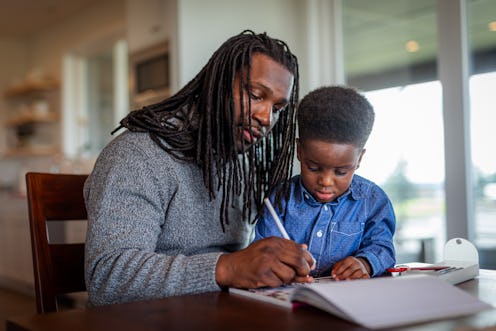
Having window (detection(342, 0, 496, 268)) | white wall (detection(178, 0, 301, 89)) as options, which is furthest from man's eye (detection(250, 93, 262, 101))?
white wall (detection(178, 0, 301, 89))

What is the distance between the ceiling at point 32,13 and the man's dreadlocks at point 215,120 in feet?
12.9

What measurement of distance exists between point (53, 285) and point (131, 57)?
262 cm

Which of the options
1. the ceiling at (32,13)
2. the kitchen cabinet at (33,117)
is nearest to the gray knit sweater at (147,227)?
the ceiling at (32,13)

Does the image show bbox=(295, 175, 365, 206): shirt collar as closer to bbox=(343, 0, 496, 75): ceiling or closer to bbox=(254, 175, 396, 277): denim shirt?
bbox=(254, 175, 396, 277): denim shirt

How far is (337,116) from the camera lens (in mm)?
1357

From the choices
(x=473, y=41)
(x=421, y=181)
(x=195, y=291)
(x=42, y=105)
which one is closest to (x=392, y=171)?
(x=421, y=181)

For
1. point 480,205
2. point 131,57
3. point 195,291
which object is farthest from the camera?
point 131,57

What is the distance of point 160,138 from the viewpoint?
1.31 m

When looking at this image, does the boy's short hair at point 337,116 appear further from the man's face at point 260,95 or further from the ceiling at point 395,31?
the ceiling at point 395,31

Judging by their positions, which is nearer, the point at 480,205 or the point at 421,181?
the point at 480,205

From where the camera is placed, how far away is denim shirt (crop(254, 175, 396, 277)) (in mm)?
1367

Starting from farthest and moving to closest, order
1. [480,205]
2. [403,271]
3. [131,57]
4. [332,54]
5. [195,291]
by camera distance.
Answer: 1. [131,57]
2. [332,54]
3. [480,205]
4. [403,271]
5. [195,291]

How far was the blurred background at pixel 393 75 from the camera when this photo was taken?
2.66 m

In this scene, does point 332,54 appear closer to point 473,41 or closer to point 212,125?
point 473,41
